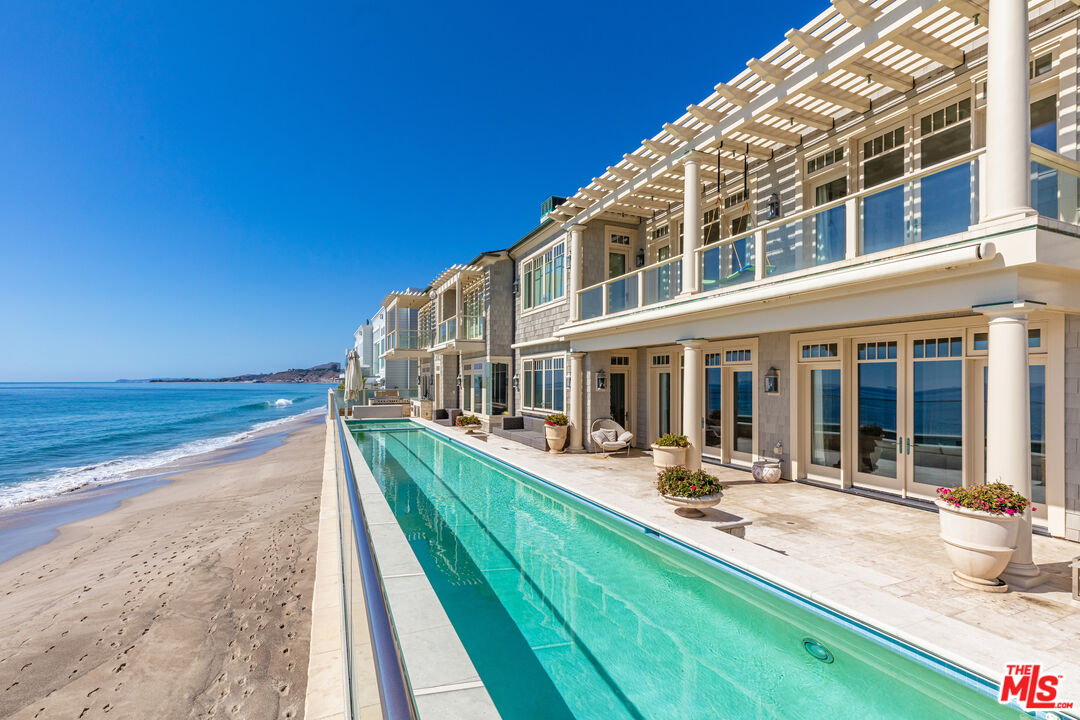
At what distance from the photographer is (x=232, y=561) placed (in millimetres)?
8258

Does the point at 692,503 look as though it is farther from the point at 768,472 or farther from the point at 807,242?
the point at 807,242

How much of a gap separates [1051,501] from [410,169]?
4269 centimetres

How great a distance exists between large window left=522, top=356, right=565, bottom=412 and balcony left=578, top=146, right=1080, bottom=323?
595 centimetres

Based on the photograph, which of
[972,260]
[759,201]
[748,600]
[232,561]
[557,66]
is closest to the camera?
[748,600]

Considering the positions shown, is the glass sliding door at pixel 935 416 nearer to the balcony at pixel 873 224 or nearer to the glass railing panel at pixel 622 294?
the balcony at pixel 873 224

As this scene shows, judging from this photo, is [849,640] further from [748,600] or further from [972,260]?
[972,260]

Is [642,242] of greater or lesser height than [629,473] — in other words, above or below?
above

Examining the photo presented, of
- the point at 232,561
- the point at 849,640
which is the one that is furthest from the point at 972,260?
the point at 232,561

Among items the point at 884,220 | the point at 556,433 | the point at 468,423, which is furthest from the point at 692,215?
the point at 468,423

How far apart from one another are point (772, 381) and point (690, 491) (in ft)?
15.0

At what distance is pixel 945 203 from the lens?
19.9ft

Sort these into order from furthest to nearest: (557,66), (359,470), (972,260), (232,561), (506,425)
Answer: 1. (557,66)
2. (506,425)
3. (359,470)
4. (232,561)
5. (972,260)

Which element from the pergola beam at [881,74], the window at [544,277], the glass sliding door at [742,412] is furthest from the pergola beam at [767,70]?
the window at [544,277]

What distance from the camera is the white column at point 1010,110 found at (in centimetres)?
515
